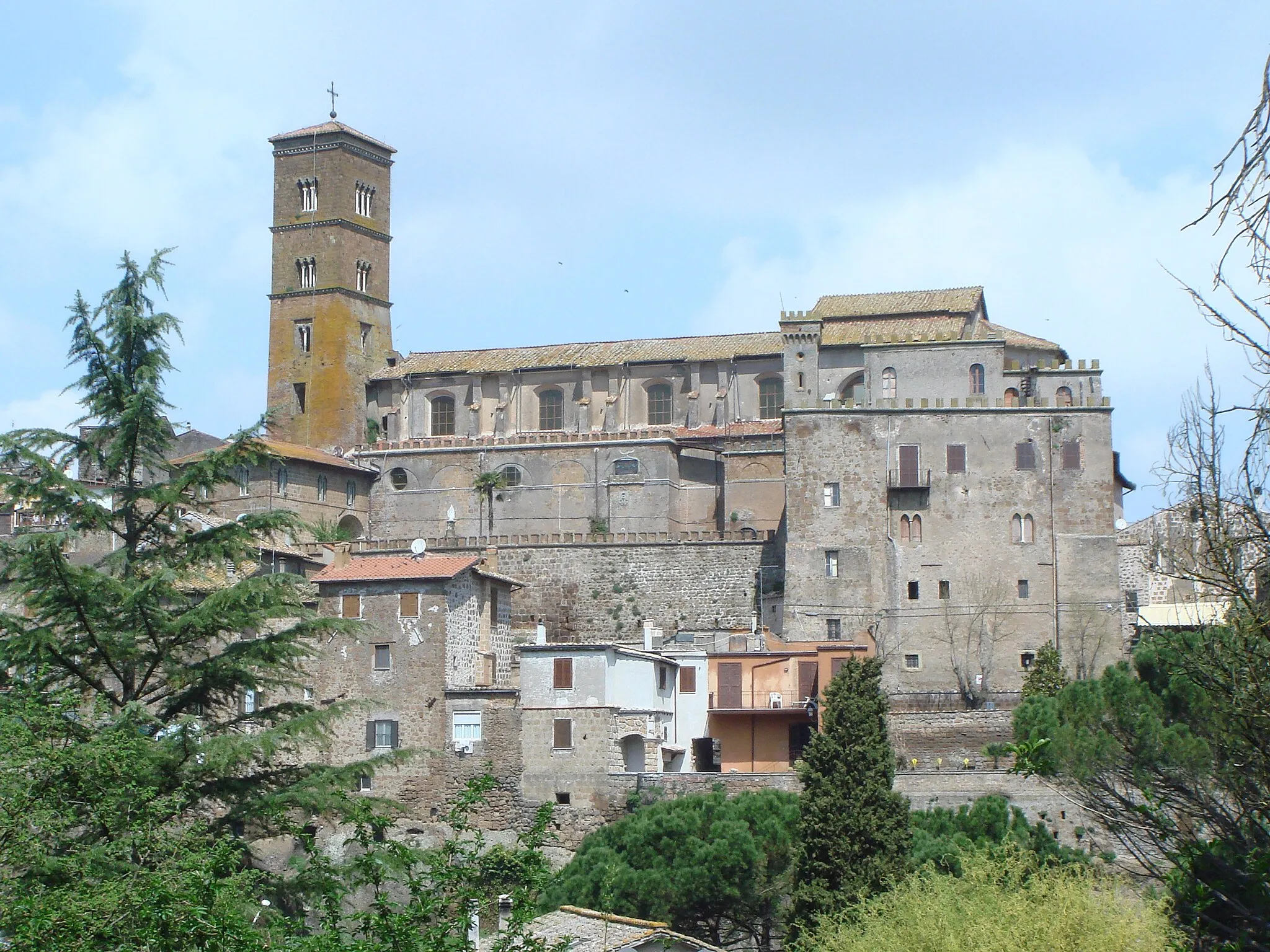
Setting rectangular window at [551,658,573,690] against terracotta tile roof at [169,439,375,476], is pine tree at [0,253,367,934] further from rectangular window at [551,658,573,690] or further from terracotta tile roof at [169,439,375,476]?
terracotta tile roof at [169,439,375,476]

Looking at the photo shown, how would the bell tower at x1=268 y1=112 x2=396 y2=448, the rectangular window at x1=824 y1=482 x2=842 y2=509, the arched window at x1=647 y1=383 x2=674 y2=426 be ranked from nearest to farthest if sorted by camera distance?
1. the rectangular window at x1=824 y1=482 x2=842 y2=509
2. the arched window at x1=647 y1=383 x2=674 y2=426
3. the bell tower at x1=268 y1=112 x2=396 y2=448

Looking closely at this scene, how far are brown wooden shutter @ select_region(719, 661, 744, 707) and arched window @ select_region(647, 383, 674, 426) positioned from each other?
817 inches

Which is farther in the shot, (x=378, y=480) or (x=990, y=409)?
(x=378, y=480)

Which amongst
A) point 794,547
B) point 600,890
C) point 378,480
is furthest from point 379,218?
point 600,890

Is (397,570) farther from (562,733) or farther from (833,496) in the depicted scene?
(833,496)

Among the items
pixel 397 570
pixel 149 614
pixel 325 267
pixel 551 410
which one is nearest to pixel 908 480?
pixel 397 570

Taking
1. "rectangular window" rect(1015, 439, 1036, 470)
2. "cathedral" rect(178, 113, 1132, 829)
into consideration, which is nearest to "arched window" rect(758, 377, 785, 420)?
"cathedral" rect(178, 113, 1132, 829)

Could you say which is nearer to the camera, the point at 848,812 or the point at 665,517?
the point at 848,812

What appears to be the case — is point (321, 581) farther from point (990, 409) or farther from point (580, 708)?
point (990, 409)

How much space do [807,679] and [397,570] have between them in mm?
12003

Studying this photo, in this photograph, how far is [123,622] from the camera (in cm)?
1970

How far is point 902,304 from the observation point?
203 feet

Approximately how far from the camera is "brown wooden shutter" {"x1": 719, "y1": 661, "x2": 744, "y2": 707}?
4831 cm

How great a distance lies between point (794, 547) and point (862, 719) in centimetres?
2062
